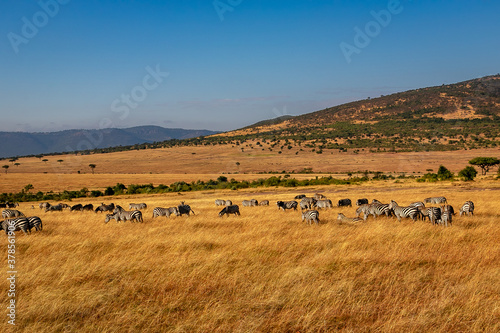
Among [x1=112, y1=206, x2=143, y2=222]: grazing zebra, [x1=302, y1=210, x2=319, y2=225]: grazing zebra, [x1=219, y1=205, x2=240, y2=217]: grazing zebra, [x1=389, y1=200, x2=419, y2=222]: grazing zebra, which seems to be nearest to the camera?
[x1=389, y1=200, x2=419, y2=222]: grazing zebra

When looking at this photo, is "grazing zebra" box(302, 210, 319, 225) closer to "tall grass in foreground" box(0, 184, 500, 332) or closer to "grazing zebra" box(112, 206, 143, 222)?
"tall grass in foreground" box(0, 184, 500, 332)

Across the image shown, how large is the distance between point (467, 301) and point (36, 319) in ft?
24.9

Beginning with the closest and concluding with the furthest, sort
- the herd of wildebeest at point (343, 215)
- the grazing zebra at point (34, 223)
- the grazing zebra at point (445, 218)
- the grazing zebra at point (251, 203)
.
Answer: the grazing zebra at point (445, 218) → the herd of wildebeest at point (343, 215) → the grazing zebra at point (34, 223) → the grazing zebra at point (251, 203)

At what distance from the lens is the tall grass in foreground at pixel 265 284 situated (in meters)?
5.47

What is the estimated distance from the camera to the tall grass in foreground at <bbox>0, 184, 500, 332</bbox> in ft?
18.0

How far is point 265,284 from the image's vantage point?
7.03 meters

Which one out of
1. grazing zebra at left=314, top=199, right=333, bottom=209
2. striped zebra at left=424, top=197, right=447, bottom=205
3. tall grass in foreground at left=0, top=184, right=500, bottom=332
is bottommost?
striped zebra at left=424, top=197, right=447, bottom=205

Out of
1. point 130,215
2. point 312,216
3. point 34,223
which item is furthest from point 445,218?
point 34,223

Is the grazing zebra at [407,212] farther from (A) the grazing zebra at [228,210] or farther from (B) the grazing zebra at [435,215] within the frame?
(A) the grazing zebra at [228,210]

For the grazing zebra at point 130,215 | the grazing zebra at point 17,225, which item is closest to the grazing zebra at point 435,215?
the grazing zebra at point 130,215

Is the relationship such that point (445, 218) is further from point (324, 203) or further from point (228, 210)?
point (228, 210)
